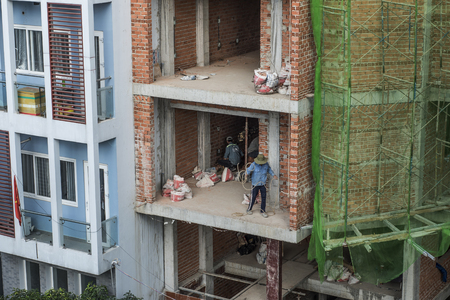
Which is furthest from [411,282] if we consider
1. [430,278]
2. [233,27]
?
[233,27]

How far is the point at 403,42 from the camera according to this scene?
48.7 feet

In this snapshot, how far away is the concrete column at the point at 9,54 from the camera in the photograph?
52.9 feet

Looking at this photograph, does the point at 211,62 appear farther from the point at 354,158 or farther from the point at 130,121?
the point at 354,158

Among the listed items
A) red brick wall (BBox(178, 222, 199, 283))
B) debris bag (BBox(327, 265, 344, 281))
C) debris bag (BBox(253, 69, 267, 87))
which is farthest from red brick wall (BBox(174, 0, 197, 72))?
debris bag (BBox(327, 265, 344, 281))

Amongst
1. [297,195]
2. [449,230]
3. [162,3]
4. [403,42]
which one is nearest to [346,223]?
[297,195]

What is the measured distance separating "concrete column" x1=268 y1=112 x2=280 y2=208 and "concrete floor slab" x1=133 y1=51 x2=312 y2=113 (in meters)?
0.94

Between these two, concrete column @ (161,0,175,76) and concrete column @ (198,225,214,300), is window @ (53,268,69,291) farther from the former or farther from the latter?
concrete column @ (161,0,175,76)

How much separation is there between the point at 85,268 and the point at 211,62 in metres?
6.30

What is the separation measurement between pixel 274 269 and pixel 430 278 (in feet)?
12.7

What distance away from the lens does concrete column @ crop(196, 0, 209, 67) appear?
60.5ft

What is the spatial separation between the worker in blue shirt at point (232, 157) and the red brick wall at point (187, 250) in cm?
183

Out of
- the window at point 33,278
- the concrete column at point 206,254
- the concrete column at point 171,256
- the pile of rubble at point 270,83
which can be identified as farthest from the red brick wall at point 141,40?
the window at point 33,278

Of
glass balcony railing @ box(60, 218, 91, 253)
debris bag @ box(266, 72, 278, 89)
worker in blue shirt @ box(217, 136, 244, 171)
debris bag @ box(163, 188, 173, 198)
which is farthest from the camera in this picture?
worker in blue shirt @ box(217, 136, 244, 171)

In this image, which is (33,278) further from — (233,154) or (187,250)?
(233,154)
